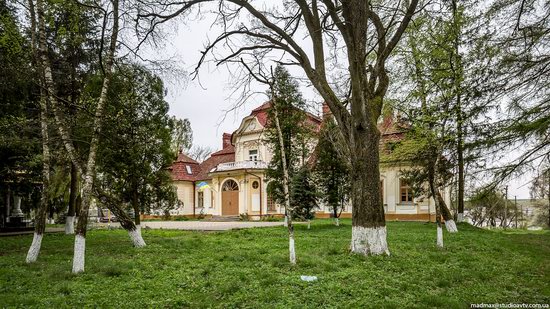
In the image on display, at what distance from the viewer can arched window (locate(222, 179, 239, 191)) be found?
109 ft

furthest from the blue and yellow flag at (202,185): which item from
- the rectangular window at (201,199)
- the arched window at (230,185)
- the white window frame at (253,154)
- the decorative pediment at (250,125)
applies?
the decorative pediment at (250,125)

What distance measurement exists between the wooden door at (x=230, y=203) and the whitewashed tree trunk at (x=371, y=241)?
24386 mm

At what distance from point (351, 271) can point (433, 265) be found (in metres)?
2.11

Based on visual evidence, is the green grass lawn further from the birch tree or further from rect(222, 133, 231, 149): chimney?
rect(222, 133, 231, 149): chimney

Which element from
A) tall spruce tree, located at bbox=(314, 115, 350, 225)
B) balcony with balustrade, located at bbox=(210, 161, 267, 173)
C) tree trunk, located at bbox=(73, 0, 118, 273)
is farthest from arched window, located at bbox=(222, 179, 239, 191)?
tree trunk, located at bbox=(73, 0, 118, 273)

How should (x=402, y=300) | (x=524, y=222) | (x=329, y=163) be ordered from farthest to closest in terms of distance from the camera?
(x=524, y=222), (x=329, y=163), (x=402, y=300)

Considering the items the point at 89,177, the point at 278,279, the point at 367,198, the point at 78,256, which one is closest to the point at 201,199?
the point at 89,177

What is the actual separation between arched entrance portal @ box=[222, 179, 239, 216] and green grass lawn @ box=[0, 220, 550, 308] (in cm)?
2220

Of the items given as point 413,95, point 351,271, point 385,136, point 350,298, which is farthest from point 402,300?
point 385,136

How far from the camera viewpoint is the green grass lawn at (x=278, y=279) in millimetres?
5539

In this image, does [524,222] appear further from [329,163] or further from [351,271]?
[351,271]

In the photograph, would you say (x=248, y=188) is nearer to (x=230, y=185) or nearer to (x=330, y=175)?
(x=230, y=185)

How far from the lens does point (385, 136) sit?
26.6 metres

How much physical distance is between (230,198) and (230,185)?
45.1 inches
